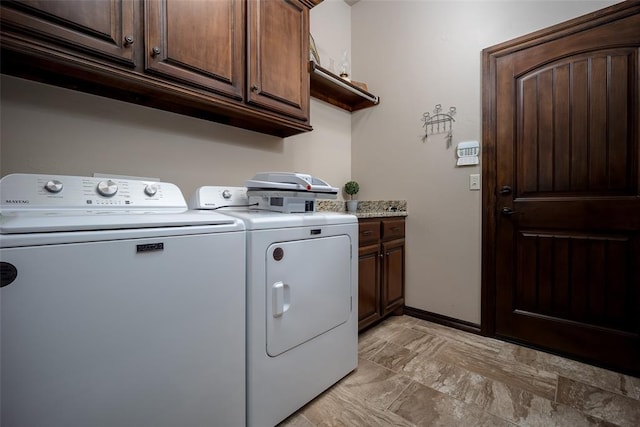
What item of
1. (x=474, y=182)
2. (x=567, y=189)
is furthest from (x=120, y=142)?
(x=567, y=189)

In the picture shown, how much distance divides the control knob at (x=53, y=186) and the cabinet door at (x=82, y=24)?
0.50m

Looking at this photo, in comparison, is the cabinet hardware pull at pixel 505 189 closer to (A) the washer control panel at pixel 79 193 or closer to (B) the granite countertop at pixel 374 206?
(B) the granite countertop at pixel 374 206

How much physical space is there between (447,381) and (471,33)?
7.87 feet

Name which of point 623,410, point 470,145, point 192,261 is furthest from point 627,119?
point 192,261

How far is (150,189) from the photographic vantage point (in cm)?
121

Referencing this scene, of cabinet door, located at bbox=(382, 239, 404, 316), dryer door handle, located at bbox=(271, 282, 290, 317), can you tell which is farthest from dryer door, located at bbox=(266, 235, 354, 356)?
cabinet door, located at bbox=(382, 239, 404, 316)

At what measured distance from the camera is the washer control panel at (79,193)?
3.09 ft

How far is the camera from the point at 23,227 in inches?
26.3

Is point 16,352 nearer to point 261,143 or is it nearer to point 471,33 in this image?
point 261,143

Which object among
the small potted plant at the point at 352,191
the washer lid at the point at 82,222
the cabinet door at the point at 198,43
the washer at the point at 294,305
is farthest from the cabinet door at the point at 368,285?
the cabinet door at the point at 198,43

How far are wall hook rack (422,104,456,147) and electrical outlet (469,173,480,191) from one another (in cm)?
31

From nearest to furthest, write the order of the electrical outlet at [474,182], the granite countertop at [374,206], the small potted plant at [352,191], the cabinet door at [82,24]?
the cabinet door at [82,24]
the electrical outlet at [474,182]
the granite countertop at [374,206]
the small potted plant at [352,191]

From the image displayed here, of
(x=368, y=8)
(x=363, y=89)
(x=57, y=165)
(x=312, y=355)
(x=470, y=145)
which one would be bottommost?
(x=312, y=355)

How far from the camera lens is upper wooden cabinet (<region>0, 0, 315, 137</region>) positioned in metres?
0.99
